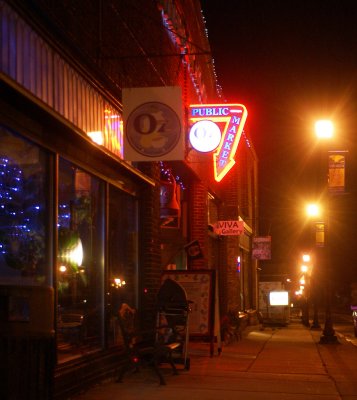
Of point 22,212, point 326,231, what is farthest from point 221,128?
point 22,212

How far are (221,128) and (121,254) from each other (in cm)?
514

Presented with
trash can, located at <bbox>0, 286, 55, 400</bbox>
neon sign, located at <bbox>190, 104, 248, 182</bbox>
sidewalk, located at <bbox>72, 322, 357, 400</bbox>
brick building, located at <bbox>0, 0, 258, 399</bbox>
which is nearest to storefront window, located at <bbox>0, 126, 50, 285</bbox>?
brick building, located at <bbox>0, 0, 258, 399</bbox>

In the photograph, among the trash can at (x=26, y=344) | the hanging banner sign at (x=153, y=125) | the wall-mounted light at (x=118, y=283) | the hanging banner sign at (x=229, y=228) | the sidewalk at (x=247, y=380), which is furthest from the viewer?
the hanging banner sign at (x=229, y=228)

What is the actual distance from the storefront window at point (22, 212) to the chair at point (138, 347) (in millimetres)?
2181

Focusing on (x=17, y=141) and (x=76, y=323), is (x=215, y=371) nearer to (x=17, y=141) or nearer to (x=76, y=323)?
(x=76, y=323)

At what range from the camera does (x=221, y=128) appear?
14.4m

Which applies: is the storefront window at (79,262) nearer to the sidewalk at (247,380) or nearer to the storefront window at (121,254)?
the storefront window at (121,254)

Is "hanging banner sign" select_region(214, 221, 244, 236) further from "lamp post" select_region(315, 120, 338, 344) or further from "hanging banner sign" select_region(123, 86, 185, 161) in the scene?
"hanging banner sign" select_region(123, 86, 185, 161)

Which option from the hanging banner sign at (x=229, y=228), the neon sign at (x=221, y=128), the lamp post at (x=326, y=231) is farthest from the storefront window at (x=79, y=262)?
the lamp post at (x=326, y=231)

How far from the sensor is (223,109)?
1404 centimetres

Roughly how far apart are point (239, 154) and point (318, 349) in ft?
33.2

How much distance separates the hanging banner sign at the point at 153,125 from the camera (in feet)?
29.5

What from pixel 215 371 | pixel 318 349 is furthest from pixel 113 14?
pixel 318 349

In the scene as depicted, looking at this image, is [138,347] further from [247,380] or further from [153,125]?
[153,125]
